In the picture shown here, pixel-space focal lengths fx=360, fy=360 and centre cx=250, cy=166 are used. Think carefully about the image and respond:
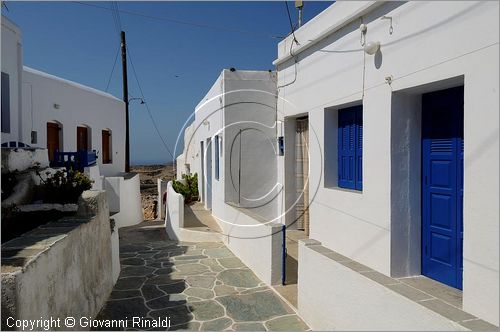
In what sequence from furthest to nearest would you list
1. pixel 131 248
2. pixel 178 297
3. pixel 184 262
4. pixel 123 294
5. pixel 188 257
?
pixel 131 248 < pixel 188 257 < pixel 184 262 < pixel 123 294 < pixel 178 297

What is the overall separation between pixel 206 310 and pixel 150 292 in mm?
1464

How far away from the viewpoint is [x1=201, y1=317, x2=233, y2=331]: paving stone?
5.34 meters

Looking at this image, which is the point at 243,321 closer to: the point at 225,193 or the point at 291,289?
the point at 291,289

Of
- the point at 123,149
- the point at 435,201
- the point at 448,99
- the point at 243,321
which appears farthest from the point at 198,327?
the point at 123,149

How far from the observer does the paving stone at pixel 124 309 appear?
5.84 metres

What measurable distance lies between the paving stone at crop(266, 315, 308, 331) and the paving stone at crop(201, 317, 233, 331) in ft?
2.06

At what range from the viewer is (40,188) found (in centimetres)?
687

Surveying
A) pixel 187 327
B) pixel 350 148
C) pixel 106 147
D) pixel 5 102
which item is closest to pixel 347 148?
pixel 350 148

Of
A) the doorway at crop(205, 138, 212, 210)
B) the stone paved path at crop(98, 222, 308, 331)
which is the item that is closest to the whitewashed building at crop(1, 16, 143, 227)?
the doorway at crop(205, 138, 212, 210)

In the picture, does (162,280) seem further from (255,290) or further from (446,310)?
(446,310)

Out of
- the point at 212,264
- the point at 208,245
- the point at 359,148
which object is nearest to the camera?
the point at 359,148

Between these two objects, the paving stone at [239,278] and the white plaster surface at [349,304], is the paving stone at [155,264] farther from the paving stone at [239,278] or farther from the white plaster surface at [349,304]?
the white plaster surface at [349,304]

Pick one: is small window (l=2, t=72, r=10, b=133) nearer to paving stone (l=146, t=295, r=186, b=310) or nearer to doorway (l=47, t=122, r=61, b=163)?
paving stone (l=146, t=295, r=186, b=310)

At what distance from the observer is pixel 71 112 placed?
16.5 m
